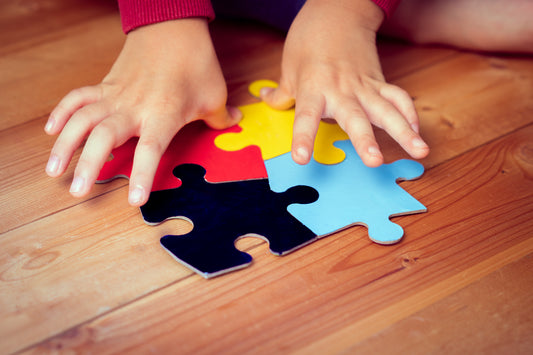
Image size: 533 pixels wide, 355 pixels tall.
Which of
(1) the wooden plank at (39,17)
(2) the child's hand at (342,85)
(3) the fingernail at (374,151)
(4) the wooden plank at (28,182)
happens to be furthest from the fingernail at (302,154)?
(1) the wooden plank at (39,17)

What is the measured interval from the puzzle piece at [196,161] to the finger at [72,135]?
87mm

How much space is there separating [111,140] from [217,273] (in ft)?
0.96

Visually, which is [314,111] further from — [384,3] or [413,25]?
[413,25]

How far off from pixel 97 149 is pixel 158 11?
0.35 m

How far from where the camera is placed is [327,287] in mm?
742

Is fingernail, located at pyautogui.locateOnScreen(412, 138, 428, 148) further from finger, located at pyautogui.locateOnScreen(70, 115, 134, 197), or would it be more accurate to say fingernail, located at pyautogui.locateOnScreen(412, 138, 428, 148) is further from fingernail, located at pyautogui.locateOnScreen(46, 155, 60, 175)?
fingernail, located at pyautogui.locateOnScreen(46, 155, 60, 175)

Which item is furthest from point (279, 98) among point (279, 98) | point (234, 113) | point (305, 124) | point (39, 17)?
point (39, 17)

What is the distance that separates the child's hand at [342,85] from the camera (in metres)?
0.85

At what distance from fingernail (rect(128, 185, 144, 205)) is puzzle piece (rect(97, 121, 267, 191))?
0.27ft

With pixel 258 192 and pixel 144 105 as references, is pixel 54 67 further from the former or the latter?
pixel 258 192

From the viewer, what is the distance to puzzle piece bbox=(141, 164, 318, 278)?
29.9 inches

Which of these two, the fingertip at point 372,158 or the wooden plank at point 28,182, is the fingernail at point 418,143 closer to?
the fingertip at point 372,158

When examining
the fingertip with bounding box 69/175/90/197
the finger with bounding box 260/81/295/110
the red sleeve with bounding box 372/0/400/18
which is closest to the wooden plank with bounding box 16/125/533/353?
the fingertip with bounding box 69/175/90/197

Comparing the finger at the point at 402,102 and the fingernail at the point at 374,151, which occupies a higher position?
the finger at the point at 402,102
